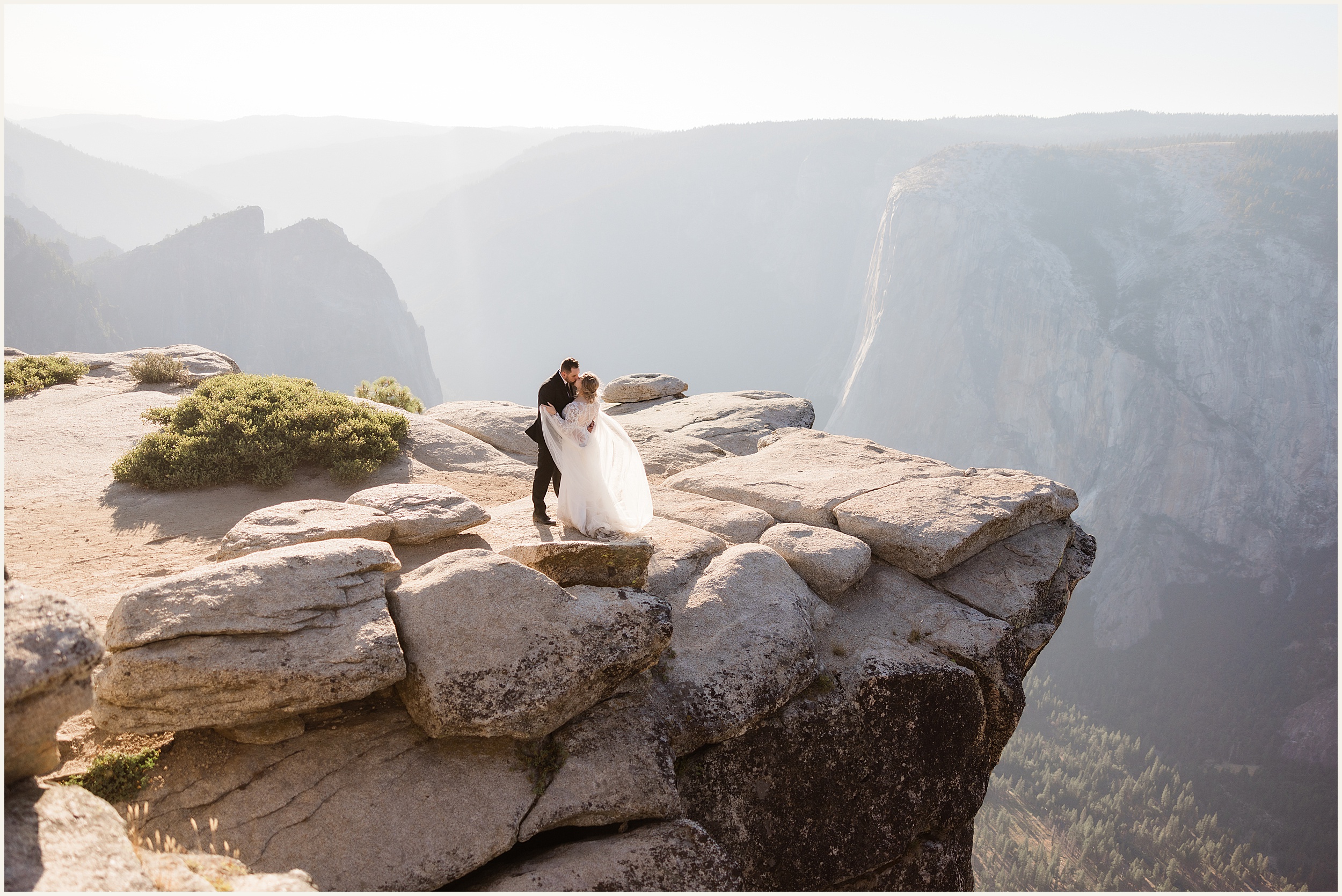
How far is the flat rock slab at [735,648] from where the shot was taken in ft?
25.5

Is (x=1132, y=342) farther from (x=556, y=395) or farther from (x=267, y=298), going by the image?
(x=267, y=298)

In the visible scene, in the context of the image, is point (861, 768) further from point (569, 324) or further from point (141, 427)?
point (569, 324)

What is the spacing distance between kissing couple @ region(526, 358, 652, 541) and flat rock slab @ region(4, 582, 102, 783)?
223 inches

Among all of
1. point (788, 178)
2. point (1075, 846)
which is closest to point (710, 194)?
point (788, 178)

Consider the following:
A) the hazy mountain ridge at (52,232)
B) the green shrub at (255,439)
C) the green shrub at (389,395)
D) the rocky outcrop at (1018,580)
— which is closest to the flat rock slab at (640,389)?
the green shrub at (389,395)

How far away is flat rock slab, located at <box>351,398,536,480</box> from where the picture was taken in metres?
14.9

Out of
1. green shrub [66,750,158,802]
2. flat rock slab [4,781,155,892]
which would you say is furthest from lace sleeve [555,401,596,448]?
flat rock slab [4,781,155,892]

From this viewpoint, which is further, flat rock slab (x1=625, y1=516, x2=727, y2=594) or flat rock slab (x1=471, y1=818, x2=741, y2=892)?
flat rock slab (x1=625, y1=516, x2=727, y2=594)

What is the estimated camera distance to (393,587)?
772cm

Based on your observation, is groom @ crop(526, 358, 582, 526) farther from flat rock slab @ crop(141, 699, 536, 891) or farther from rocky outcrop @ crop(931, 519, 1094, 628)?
rocky outcrop @ crop(931, 519, 1094, 628)

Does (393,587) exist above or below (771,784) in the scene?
above

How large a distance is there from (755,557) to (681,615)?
1573mm

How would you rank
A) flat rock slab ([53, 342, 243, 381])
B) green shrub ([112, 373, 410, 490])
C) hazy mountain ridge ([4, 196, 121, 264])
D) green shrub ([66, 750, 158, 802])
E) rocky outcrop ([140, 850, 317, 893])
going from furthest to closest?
hazy mountain ridge ([4, 196, 121, 264]) → flat rock slab ([53, 342, 243, 381]) → green shrub ([112, 373, 410, 490]) → green shrub ([66, 750, 158, 802]) → rocky outcrop ([140, 850, 317, 893])

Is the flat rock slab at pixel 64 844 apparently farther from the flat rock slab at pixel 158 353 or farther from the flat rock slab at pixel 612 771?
the flat rock slab at pixel 158 353
